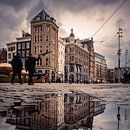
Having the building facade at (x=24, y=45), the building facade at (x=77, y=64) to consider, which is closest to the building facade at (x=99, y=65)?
the building facade at (x=77, y=64)

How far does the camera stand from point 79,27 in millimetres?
9180

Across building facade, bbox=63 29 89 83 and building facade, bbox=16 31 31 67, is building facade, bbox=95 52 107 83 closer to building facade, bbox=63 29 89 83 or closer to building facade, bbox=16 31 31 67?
building facade, bbox=63 29 89 83

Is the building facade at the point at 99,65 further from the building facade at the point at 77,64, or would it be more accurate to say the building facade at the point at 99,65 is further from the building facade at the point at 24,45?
the building facade at the point at 24,45

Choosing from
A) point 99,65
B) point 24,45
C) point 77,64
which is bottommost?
point 77,64

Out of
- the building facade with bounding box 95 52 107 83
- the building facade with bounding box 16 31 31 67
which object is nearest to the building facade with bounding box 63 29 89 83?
the building facade with bounding box 95 52 107 83

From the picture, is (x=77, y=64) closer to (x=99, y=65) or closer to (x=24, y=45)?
(x=99, y=65)

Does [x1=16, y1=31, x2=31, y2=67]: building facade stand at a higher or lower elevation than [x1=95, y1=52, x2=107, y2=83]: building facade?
higher

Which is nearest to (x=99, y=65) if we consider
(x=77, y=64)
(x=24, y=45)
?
(x=77, y=64)

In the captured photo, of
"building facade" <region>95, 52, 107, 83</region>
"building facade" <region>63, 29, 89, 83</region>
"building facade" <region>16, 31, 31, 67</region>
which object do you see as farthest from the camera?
"building facade" <region>63, 29, 89, 83</region>

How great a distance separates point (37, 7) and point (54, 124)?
8.21 metres

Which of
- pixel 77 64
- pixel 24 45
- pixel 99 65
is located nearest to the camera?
pixel 24 45

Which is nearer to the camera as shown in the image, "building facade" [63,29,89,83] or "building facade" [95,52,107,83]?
"building facade" [95,52,107,83]

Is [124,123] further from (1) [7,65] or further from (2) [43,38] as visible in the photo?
(1) [7,65]

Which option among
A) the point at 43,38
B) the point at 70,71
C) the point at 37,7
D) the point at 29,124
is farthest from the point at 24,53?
the point at 29,124
